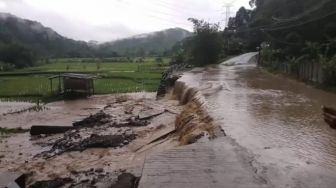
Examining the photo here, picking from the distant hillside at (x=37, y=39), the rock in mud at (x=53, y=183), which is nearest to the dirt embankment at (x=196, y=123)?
the rock in mud at (x=53, y=183)

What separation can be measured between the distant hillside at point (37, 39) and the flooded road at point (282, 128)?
282 feet

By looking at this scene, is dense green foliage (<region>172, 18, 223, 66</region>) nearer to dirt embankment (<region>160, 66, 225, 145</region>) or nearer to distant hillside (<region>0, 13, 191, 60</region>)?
dirt embankment (<region>160, 66, 225, 145</region>)

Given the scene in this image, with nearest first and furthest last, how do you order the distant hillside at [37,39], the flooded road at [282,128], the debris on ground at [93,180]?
the flooded road at [282,128] < the debris on ground at [93,180] < the distant hillside at [37,39]

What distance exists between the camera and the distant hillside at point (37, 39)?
106 meters

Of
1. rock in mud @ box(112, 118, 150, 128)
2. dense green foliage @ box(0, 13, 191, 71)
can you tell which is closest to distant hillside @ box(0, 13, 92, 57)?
dense green foliage @ box(0, 13, 191, 71)

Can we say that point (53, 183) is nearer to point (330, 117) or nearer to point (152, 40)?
point (330, 117)

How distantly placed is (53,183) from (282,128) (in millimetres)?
5243

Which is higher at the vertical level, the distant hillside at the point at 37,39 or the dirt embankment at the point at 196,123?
the distant hillside at the point at 37,39

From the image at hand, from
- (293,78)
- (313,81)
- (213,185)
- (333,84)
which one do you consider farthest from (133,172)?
(293,78)

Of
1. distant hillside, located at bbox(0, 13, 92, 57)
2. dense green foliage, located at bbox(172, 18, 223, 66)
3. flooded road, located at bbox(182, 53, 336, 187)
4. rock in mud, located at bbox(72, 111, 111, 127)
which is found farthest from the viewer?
distant hillside, located at bbox(0, 13, 92, 57)

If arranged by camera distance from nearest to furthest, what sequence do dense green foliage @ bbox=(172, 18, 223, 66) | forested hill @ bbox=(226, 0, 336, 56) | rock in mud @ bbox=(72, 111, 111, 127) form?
1. rock in mud @ bbox=(72, 111, 111, 127)
2. forested hill @ bbox=(226, 0, 336, 56)
3. dense green foliage @ bbox=(172, 18, 223, 66)

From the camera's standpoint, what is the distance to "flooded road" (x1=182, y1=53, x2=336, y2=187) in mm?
7336

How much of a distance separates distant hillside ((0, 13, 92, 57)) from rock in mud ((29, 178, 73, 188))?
299 feet

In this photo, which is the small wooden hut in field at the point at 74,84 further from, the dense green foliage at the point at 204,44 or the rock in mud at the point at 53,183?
the rock in mud at the point at 53,183
